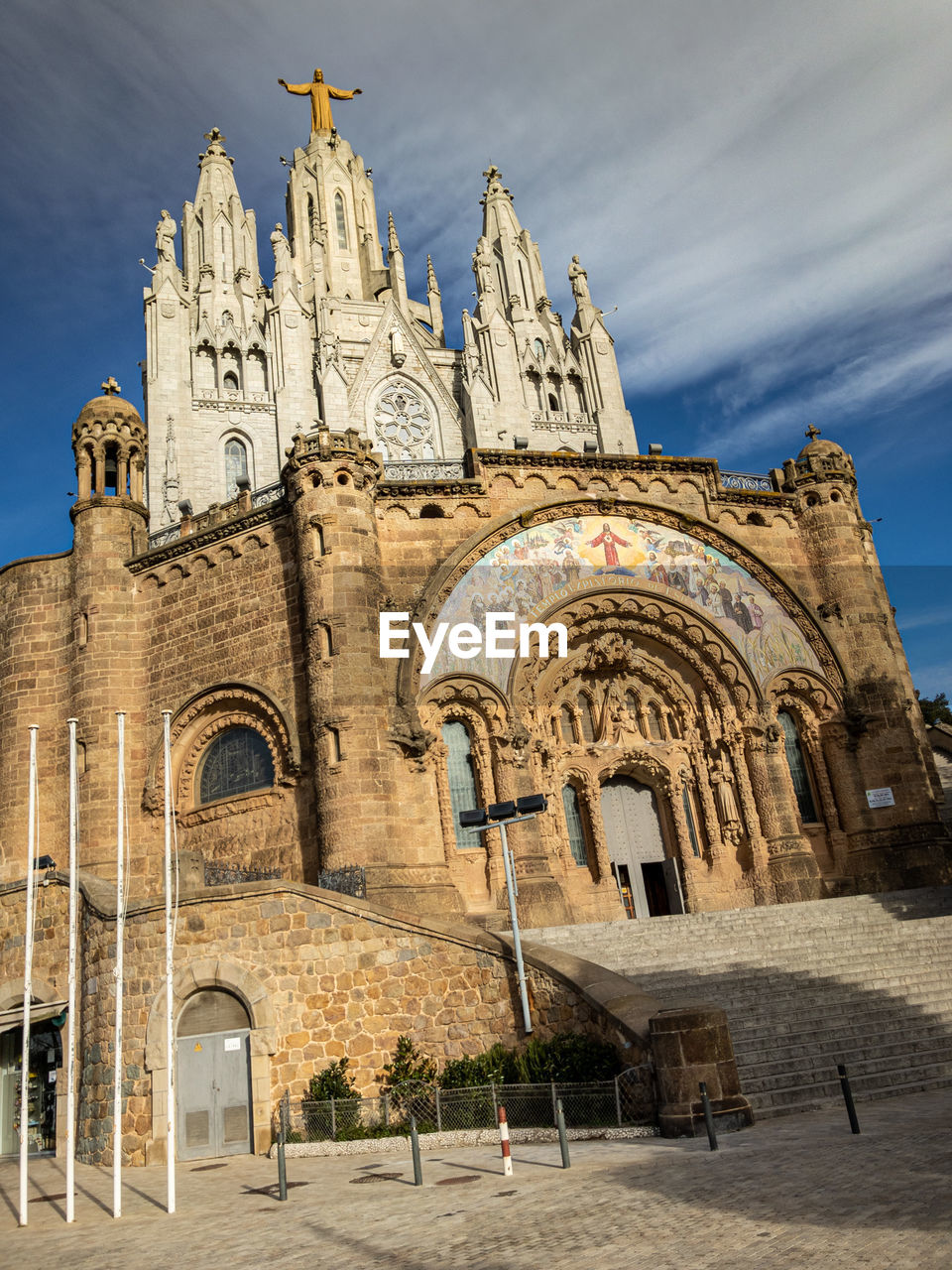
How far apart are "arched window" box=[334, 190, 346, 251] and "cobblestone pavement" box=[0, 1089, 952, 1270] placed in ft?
166

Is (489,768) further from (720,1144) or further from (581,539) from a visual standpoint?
(720,1144)

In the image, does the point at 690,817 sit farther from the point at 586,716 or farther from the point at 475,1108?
the point at 475,1108

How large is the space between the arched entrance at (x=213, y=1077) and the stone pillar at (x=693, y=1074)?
Result: 675 cm

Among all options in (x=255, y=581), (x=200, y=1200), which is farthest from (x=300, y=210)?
(x=200, y=1200)

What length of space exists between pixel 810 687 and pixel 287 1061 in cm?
1537

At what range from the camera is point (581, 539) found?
24.8m

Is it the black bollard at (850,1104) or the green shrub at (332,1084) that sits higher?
the green shrub at (332,1084)

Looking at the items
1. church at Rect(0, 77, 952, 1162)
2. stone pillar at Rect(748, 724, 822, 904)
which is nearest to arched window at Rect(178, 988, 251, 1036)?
church at Rect(0, 77, 952, 1162)

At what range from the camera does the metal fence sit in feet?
42.2

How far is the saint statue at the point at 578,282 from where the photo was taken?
52378mm

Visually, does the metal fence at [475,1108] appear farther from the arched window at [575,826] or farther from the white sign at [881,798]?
the white sign at [881,798]

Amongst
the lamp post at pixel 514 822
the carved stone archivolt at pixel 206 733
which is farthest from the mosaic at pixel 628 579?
the lamp post at pixel 514 822

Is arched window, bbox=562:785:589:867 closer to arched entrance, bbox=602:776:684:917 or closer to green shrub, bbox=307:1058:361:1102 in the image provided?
arched entrance, bbox=602:776:684:917
